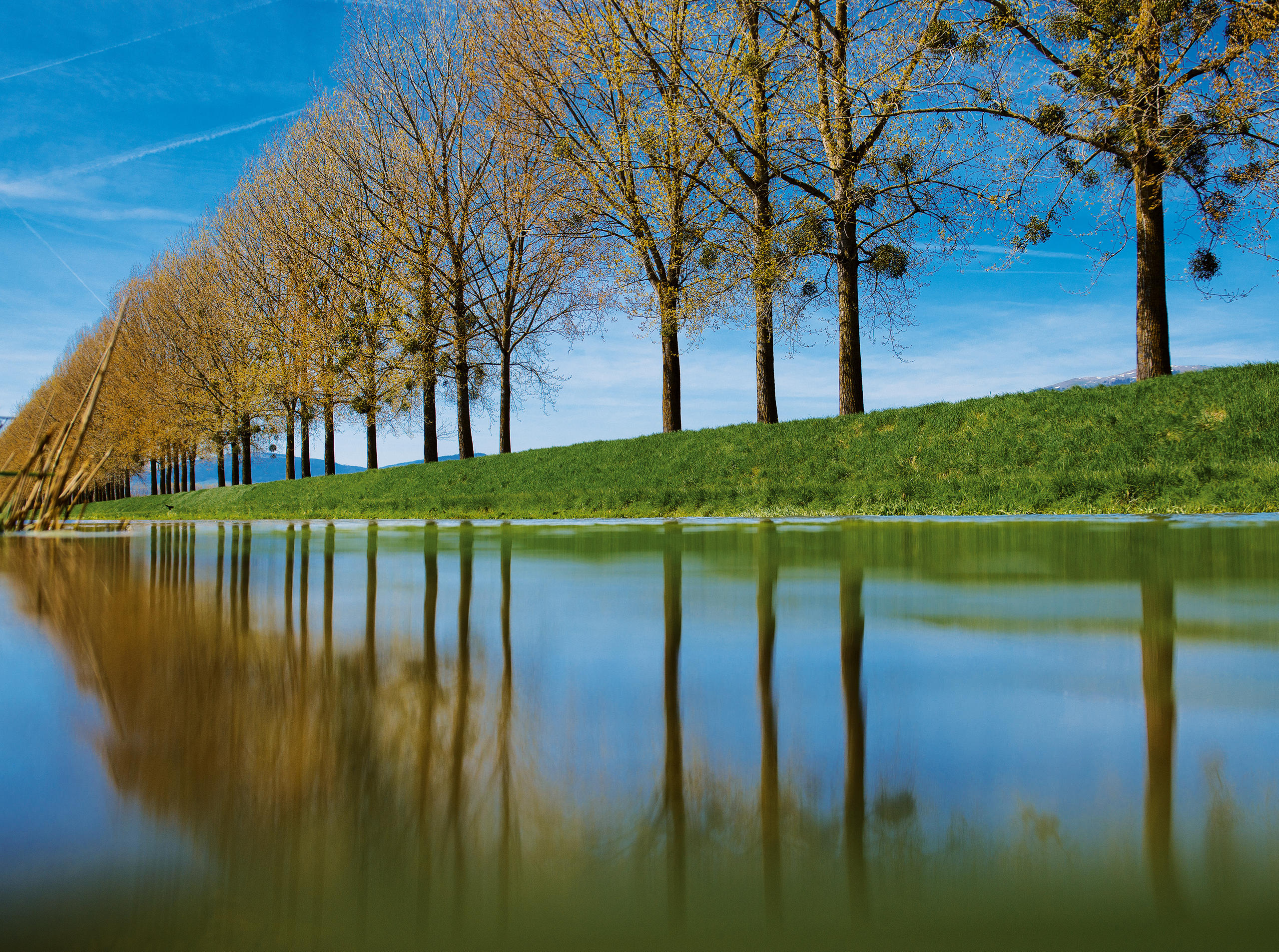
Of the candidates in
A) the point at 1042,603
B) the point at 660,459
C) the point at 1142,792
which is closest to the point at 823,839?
the point at 1142,792

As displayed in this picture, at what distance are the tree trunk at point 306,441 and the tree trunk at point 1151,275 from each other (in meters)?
25.7

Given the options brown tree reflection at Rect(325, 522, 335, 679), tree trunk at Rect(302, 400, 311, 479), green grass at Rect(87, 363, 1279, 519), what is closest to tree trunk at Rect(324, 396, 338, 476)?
tree trunk at Rect(302, 400, 311, 479)

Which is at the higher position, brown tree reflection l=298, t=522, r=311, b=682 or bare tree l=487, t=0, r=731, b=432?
bare tree l=487, t=0, r=731, b=432

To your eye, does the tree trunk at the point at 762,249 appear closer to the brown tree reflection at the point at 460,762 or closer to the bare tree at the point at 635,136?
the bare tree at the point at 635,136

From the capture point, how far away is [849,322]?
49.1 feet

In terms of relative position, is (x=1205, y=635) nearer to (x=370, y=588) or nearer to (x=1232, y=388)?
(x=370, y=588)

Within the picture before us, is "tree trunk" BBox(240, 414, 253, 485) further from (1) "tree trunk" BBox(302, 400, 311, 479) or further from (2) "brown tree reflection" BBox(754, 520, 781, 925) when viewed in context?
(2) "brown tree reflection" BBox(754, 520, 781, 925)

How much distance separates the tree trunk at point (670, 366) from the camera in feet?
56.8

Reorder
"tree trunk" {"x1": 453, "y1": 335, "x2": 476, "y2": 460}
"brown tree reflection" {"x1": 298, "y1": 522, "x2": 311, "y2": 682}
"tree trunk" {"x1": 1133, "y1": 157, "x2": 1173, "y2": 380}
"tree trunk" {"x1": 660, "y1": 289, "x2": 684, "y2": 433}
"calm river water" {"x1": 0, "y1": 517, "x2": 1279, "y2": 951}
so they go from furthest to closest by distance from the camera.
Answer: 1. "tree trunk" {"x1": 453, "y1": 335, "x2": 476, "y2": 460}
2. "tree trunk" {"x1": 660, "y1": 289, "x2": 684, "y2": 433}
3. "tree trunk" {"x1": 1133, "y1": 157, "x2": 1173, "y2": 380}
4. "brown tree reflection" {"x1": 298, "y1": 522, "x2": 311, "y2": 682}
5. "calm river water" {"x1": 0, "y1": 517, "x2": 1279, "y2": 951}

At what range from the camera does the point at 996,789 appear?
44.9 inches

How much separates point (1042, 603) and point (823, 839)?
2.30m

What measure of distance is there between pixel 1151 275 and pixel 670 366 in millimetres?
9018

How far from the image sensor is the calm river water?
810 mm

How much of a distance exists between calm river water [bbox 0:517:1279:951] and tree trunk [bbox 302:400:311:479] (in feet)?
91.5
